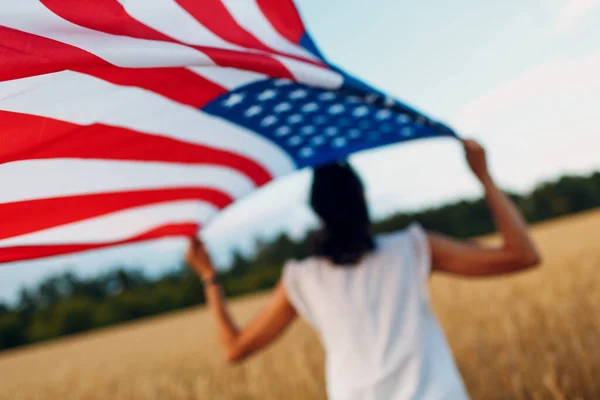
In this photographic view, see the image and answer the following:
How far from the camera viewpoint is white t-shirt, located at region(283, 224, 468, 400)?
4.45ft

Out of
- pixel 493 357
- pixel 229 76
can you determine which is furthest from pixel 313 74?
pixel 493 357

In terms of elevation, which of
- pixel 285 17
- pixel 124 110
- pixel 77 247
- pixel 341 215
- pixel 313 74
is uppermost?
pixel 285 17

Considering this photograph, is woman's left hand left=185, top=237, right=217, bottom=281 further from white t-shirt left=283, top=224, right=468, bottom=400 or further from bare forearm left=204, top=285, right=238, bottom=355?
white t-shirt left=283, top=224, right=468, bottom=400

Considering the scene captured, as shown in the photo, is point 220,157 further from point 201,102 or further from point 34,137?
point 34,137

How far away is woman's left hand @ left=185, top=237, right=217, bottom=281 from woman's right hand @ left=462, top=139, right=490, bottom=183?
3.32 feet

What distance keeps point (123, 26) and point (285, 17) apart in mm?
474

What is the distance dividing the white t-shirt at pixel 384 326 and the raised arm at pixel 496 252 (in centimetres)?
7

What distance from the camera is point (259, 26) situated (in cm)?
147

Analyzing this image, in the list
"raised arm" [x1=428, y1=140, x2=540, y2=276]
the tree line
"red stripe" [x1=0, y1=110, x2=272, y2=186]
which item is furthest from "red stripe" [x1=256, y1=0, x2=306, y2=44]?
the tree line

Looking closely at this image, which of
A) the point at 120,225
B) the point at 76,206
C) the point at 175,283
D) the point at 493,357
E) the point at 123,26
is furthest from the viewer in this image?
the point at 175,283

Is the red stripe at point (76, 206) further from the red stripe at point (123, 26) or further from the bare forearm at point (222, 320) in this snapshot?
the red stripe at point (123, 26)

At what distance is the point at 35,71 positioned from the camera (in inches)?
42.6

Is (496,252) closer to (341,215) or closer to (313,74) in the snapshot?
(341,215)

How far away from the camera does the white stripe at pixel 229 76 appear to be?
1577 mm
